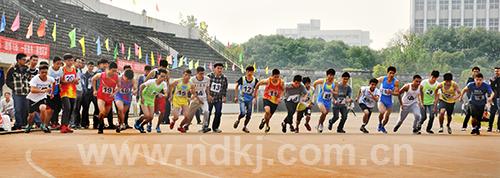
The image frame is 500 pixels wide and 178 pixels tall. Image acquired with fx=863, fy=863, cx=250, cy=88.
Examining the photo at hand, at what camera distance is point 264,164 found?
11.9 metres

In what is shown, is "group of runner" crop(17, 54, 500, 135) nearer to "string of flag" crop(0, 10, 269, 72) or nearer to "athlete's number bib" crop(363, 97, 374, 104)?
"athlete's number bib" crop(363, 97, 374, 104)

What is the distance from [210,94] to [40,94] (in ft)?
14.8

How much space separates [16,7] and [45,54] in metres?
11.2

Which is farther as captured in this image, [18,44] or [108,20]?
[108,20]

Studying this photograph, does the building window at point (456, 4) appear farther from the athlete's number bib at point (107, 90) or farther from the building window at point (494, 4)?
the athlete's number bib at point (107, 90)

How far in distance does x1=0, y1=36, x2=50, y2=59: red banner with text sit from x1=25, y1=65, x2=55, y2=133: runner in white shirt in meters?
12.7

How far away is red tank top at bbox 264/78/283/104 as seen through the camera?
76.0 feet

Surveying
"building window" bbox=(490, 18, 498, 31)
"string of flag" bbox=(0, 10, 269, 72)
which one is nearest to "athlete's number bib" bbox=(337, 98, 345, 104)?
"string of flag" bbox=(0, 10, 269, 72)

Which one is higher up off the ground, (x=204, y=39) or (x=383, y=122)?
(x=204, y=39)

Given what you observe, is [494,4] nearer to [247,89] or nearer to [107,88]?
[247,89]

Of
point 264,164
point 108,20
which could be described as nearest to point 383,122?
point 264,164

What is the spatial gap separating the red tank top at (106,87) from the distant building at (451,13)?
13510cm

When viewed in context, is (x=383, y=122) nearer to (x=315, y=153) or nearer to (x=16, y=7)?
(x=315, y=153)

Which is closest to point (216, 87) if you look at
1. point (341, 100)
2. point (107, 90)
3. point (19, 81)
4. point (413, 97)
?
point (107, 90)
